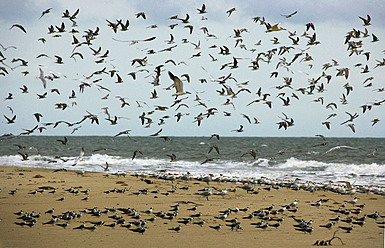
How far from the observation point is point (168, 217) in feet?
37.6

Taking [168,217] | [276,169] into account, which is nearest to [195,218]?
[168,217]

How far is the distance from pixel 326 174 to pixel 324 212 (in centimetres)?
1350

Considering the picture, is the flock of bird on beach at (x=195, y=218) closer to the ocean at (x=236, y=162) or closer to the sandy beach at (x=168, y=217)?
the sandy beach at (x=168, y=217)

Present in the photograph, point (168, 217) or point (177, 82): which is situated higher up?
point (177, 82)

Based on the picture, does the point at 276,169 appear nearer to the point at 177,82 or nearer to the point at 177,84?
the point at 177,84

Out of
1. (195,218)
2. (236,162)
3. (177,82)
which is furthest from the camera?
(236,162)

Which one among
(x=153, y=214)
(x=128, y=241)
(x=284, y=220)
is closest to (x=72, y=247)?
(x=128, y=241)

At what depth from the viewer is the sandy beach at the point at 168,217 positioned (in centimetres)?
962

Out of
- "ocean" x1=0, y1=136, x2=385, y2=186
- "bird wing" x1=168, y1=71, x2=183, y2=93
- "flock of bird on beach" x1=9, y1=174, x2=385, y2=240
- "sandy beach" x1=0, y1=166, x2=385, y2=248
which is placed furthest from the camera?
"ocean" x1=0, y1=136, x2=385, y2=186

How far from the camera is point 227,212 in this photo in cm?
1165

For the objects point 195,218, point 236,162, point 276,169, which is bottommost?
point 195,218

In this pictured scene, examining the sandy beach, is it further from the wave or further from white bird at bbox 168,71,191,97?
the wave

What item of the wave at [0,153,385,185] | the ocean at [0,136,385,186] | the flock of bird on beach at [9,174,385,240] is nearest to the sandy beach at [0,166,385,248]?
the flock of bird on beach at [9,174,385,240]

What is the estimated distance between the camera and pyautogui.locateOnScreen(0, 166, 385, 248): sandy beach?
31.6ft
